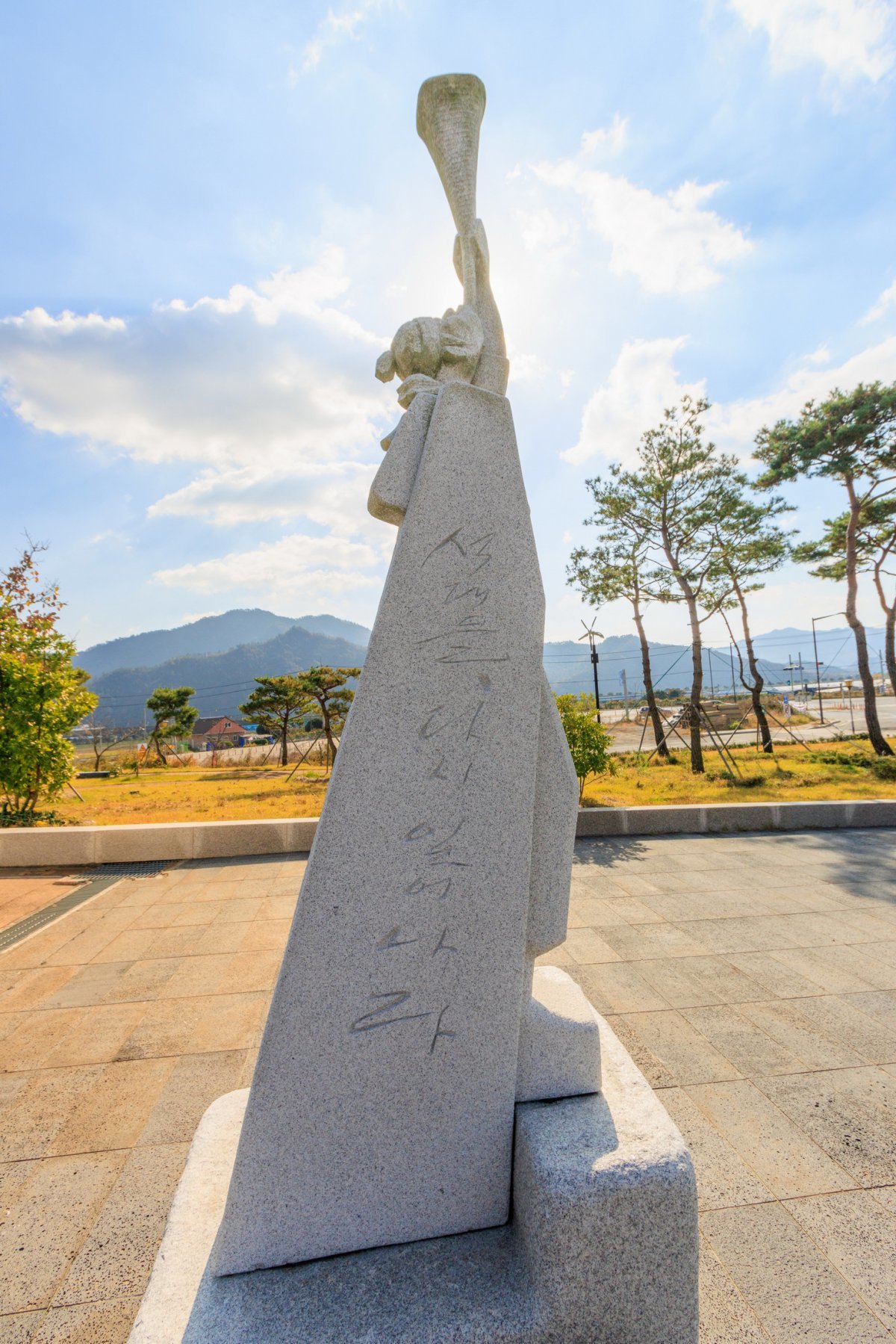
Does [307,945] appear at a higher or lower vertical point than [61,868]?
higher

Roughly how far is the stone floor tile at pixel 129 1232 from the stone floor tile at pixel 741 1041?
2.75 metres

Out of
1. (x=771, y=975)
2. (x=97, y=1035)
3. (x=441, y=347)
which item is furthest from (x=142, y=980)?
(x=441, y=347)

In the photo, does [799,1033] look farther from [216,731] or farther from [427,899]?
[216,731]

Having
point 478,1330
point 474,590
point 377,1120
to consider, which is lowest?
point 478,1330

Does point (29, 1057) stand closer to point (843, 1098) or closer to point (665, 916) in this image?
point (843, 1098)

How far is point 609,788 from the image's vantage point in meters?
12.7

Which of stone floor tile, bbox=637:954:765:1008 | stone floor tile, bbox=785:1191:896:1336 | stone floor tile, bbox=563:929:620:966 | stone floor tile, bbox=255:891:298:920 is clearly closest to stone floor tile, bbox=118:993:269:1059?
stone floor tile, bbox=255:891:298:920

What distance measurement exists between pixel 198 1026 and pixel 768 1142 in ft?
10.2

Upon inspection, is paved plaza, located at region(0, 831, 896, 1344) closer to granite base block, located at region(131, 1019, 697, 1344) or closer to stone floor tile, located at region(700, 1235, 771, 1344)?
stone floor tile, located at region(700, 1235, 771, 1344)

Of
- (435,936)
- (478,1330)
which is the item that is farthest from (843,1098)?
(435,936)

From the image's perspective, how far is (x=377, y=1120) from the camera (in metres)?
1.85

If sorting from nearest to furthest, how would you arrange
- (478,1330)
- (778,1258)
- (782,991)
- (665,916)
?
(478,1330)
(778,1258)
(782,991)
(665,916)

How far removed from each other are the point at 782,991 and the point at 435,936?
11.2 ft

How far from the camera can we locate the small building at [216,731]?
58.7 meters
